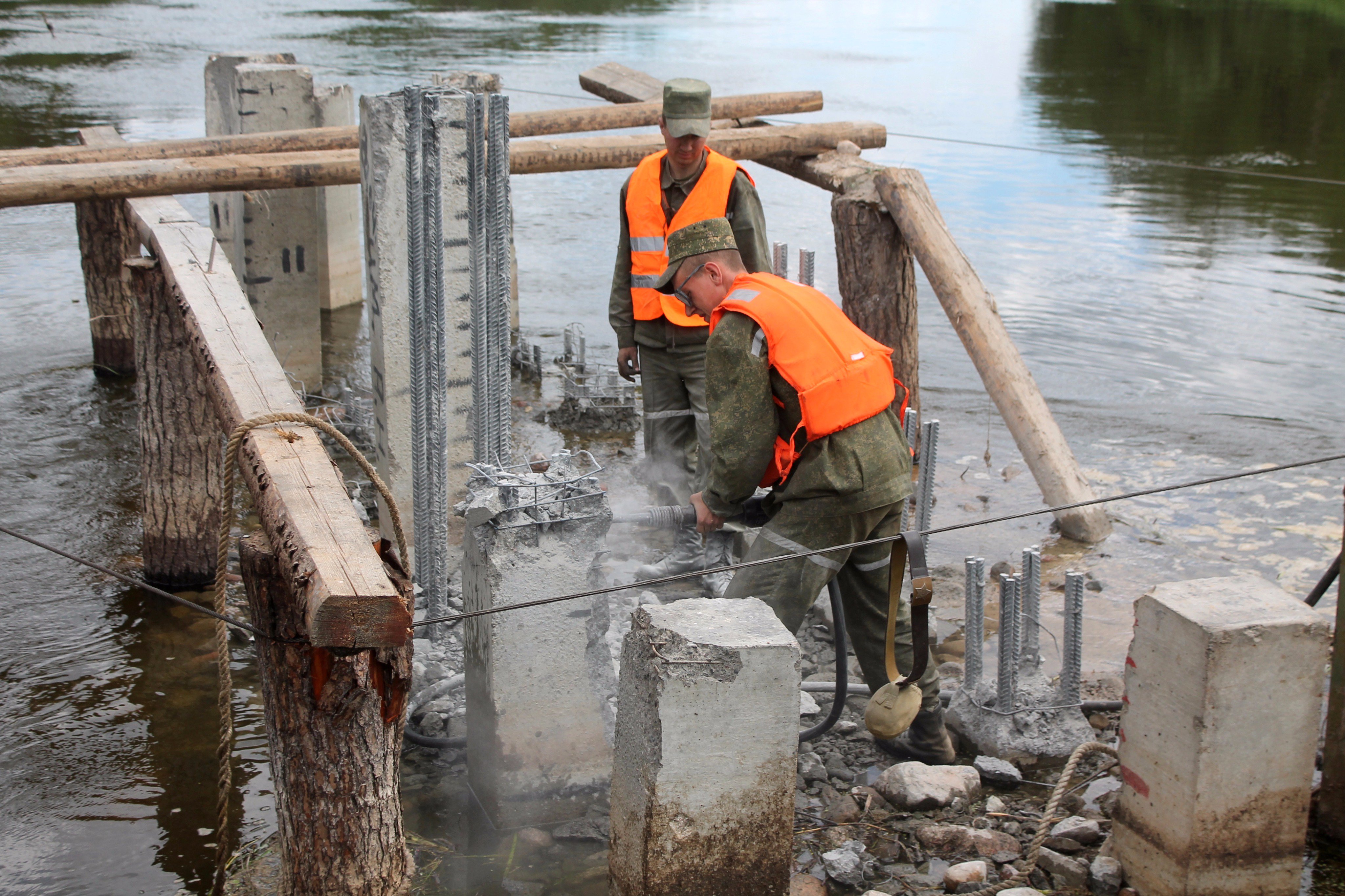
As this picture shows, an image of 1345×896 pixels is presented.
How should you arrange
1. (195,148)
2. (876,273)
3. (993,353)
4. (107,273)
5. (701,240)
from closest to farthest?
(701,240) < (993,353) < (195,148) < (876,273) < (107,273)

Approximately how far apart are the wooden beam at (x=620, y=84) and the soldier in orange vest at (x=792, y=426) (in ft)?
18.5

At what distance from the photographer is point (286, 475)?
3.25 meters

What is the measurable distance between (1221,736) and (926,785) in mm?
1053

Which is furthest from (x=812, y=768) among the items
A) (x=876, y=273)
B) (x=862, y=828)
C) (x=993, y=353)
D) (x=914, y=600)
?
(x=876, y=273)

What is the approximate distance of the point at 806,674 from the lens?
510 cm

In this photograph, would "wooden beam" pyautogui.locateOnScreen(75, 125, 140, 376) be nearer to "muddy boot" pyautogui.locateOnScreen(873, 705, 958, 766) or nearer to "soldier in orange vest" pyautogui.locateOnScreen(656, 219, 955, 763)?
"soldier in orange vest" pyautogui.locateOnScreen(656, 219, 955, 763)

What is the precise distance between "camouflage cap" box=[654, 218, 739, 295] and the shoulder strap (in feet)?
3.73

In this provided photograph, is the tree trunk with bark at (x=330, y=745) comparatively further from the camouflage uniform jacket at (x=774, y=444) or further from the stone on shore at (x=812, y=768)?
the stone on shore at (x=812, y=768)

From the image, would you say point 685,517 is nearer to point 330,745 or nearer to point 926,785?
point 926,785

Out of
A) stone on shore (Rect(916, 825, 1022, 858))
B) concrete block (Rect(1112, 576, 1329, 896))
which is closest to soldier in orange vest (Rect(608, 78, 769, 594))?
stone on shore (Rect(916, 825, 1022, 858))

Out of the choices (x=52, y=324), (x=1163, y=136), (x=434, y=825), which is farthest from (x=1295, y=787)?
(x=1163, y=136)

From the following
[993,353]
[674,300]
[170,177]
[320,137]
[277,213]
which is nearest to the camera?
[674,300]

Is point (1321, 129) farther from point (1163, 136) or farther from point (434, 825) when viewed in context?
point (434, 825)

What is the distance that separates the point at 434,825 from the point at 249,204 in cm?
480
